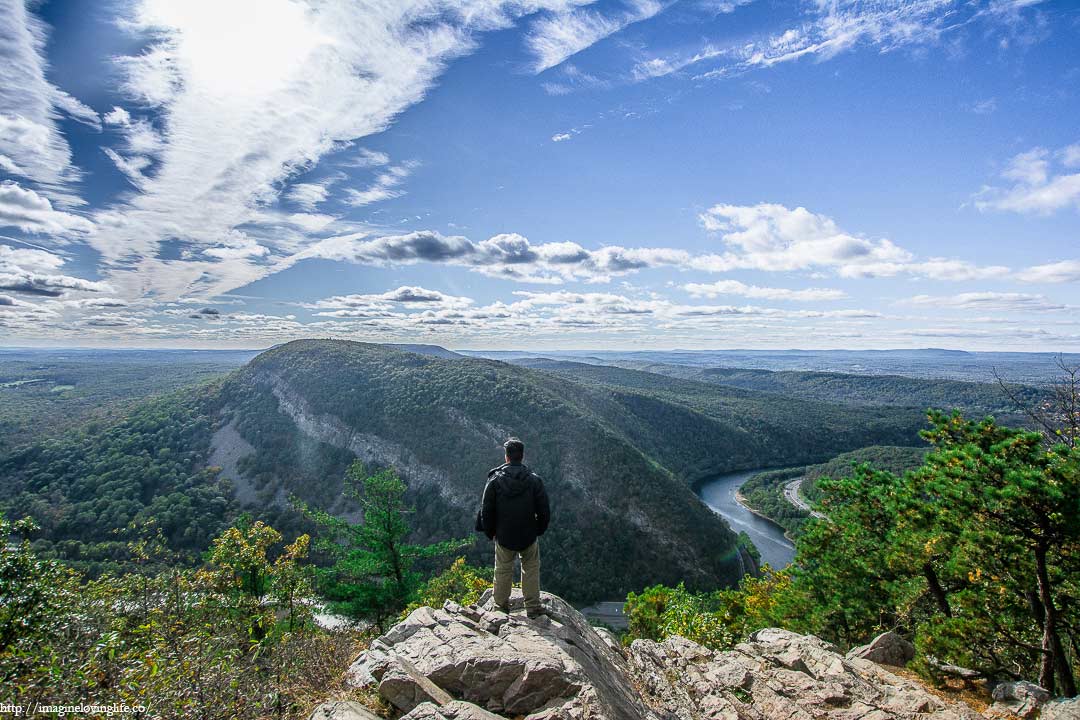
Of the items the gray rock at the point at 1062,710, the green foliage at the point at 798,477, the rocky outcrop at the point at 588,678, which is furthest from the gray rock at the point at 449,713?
the green foliage at the point at 798,477

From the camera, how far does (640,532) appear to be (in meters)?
73.7

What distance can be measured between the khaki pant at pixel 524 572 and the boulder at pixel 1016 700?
8106 millimetres

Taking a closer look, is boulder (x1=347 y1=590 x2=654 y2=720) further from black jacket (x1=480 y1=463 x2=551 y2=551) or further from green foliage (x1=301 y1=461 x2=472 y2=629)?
green foliage (x1=301 y1=461 x2=472 y2=629)

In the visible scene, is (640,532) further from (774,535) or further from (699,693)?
(699,693)

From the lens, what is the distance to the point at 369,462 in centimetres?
9331

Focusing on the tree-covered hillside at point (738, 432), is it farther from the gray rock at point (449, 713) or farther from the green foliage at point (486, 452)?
the gray rock at point (449, 713)

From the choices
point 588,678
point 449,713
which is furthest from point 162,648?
point 588,678

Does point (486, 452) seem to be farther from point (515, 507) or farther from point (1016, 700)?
point (1016, 700)

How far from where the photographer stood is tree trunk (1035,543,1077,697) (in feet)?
30.4

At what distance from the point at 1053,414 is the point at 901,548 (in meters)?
12.4

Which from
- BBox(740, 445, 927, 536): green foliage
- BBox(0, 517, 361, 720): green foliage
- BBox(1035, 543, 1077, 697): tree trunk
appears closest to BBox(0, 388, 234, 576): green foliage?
BBox(0, 517, 361, 720): green foliage

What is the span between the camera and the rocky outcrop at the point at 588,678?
22.4 ft

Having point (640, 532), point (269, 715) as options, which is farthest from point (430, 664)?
point (640, 532)

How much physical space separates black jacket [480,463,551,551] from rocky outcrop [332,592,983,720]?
1.77 meters
